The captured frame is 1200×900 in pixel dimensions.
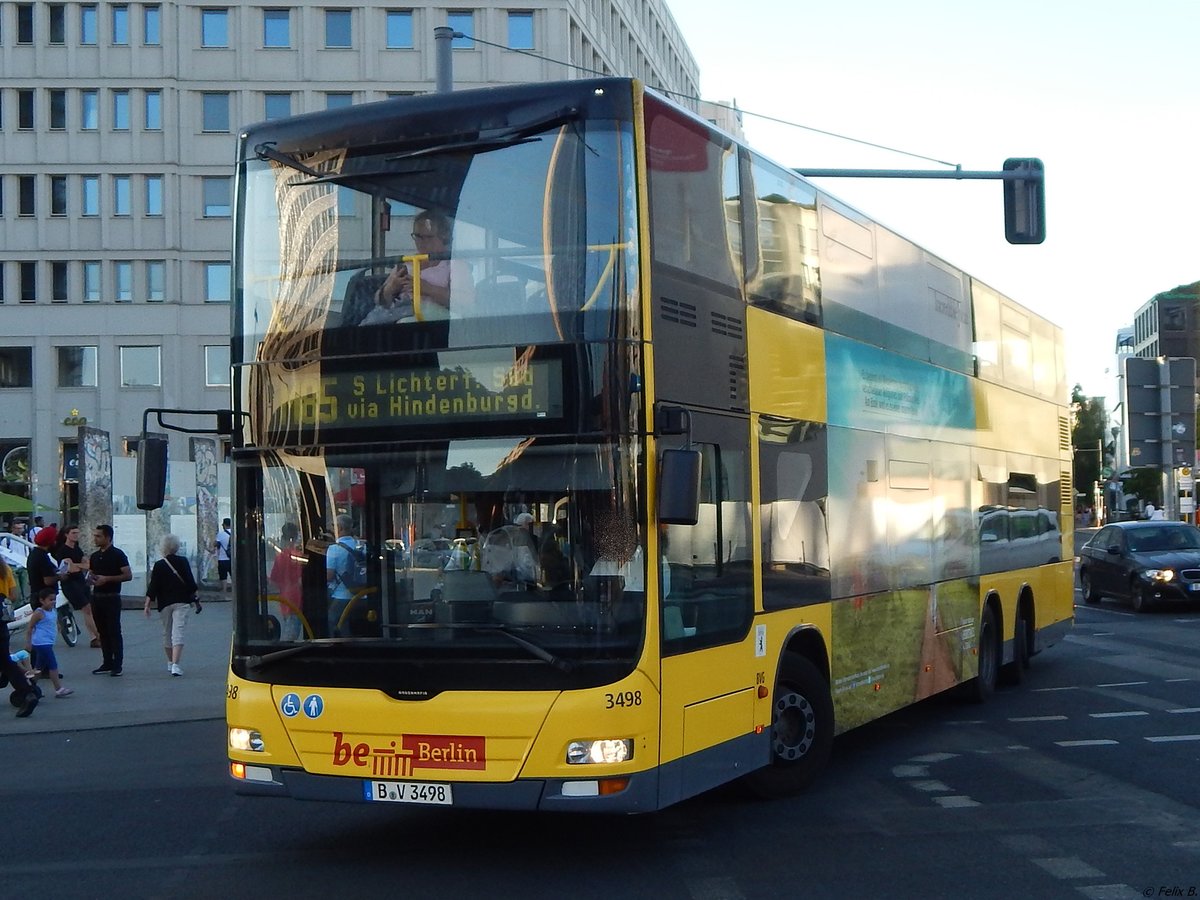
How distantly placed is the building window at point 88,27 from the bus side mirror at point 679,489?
2413 inches

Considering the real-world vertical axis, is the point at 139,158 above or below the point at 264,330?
above

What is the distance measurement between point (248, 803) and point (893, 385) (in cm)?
569

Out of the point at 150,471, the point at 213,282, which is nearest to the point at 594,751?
the point at 150,471

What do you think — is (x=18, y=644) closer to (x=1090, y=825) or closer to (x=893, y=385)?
(x=893, y=385)

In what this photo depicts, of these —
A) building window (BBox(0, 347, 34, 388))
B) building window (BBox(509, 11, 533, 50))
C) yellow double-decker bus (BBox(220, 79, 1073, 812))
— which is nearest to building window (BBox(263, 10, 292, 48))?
building window (BBox(509, 11, 533, 50))

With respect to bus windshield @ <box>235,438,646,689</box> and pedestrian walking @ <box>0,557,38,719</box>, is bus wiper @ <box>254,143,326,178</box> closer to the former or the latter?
bus windshield @ <box>235,438,646,689</box>

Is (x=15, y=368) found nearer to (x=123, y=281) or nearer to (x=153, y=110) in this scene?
(x=123, y=281)

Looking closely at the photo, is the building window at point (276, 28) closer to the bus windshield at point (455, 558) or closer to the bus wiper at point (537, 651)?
the bus windshield at point (455, 558)

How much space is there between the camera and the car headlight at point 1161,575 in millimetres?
27578

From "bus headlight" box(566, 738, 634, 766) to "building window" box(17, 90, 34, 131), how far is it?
6161 centimetres

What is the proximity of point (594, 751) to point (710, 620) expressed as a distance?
1.16 m

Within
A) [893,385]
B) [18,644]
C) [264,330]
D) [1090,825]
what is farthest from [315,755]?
[18,644]

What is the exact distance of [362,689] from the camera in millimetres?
7988

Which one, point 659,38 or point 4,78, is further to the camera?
point 659,38
